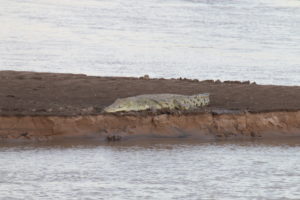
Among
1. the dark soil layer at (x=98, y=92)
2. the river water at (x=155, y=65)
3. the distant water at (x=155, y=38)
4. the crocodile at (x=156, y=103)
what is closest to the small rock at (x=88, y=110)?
the dark soil layer at (x=98, y=92)

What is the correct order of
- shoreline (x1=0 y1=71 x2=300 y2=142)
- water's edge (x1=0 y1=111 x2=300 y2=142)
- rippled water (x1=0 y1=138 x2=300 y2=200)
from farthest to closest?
shoreline (x1=0 y1=71 x2=300 y2=142) < water's edge (x1=0 y1=111 x2=300 y2=142) < rippled water (x1=0 y1=138 x2=300 y2=200)

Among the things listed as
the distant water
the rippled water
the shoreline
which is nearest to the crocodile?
the shoreline

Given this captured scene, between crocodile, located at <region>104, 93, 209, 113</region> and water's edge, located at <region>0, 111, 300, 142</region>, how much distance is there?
0.77 feet

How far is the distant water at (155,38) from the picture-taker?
72.2ft

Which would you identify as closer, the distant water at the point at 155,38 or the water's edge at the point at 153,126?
the water's edge at the point at 153,126

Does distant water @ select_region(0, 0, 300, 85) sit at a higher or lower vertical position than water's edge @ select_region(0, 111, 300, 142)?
higher

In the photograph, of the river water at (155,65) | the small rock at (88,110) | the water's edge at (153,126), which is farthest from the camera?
the small rock at (88,110)

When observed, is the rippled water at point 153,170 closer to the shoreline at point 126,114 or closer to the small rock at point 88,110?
the shoreline at point 126,114

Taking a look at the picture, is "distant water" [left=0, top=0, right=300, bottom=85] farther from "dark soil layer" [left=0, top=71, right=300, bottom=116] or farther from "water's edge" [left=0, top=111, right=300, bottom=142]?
"water's edge" [left=0, top=111, right=300, bottom=142]

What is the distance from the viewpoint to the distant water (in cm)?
2202

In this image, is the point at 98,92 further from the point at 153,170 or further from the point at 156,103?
the point at 153,170

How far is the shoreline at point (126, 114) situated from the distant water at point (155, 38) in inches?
145

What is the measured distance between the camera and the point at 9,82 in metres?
16.4

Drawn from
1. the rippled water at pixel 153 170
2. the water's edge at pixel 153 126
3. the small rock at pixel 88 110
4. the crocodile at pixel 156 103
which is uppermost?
the crocodile at pixel 156 103
